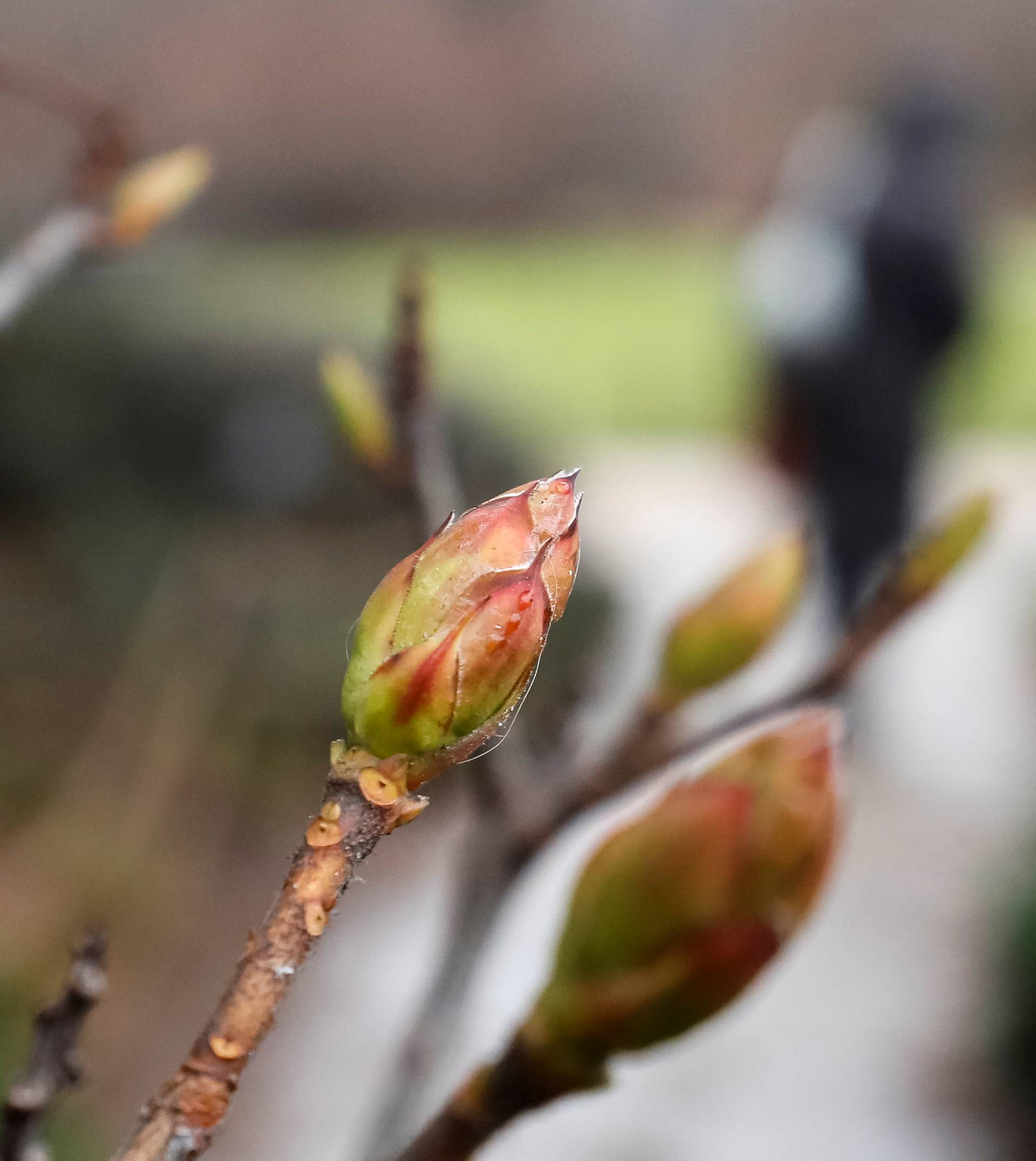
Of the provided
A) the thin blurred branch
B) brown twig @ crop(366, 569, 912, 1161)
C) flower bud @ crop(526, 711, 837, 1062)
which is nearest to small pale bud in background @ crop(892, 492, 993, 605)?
brown twig @ crop(366, 569, 912, 1161)

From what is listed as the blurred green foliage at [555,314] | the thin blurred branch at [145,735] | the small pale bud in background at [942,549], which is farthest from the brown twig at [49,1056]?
the blurred green foliage at [555,314]

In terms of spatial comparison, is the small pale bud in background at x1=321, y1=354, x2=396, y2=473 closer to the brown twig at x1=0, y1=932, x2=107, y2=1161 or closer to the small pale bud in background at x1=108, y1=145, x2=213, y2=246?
the small pale bud in background at x1=108, y1=145, x2=213, y2=246

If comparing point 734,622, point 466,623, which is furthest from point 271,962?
point 734,622

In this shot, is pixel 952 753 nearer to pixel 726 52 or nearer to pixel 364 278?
pixel 364 278

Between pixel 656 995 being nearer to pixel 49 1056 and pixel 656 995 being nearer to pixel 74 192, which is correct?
pixel 49 1056

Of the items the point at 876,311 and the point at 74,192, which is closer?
the point at 74,192
